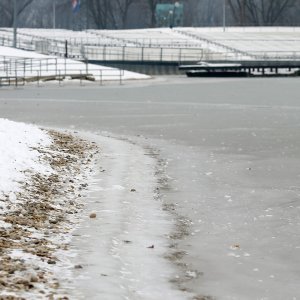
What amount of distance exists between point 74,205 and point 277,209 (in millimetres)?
2761

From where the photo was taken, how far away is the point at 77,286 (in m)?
8.69

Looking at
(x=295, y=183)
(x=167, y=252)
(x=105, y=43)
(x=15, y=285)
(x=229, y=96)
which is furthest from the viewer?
(x=105, y=43)

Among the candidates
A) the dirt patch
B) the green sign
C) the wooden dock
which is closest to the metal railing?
the wooden dock

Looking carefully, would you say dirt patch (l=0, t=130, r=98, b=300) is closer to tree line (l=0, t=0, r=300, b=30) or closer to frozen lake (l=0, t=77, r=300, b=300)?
frozen lake (l=0, t=77, r=300, b=300)

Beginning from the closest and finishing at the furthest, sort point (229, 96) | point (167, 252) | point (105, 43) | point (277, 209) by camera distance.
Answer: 1. point (167, 252)
2. point (277, 209)
3. point (229, 96)
4. point (105, 43)

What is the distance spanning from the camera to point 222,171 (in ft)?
55.7

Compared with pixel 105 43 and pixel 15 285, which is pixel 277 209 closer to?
pixel 15 285

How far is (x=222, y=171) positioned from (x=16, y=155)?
3.67 meters

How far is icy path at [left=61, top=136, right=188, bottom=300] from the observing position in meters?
8.77

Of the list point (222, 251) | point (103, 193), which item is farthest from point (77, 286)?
point (103, 193)

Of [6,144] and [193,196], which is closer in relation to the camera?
[193,196]

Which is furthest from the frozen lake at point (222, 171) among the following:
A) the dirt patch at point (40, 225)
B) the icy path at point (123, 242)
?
the dirt patch at point (40, 225)

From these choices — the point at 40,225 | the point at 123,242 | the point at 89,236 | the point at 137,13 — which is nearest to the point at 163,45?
the point at 137,13

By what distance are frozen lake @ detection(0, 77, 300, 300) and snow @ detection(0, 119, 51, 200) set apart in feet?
7.23
